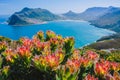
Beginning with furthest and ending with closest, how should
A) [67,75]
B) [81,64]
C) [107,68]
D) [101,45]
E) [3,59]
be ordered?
[101,45] < [3,59] < [81,64] < [107,68] < [67,75]

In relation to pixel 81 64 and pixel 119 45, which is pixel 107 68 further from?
pixel 119 45

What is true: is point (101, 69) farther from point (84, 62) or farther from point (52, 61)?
point (52, 61)

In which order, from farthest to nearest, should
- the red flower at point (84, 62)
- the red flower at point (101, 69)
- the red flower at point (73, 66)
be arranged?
the red flower at point (84, 62), the red flower at point (101, 69), the red flower at point (73, 66)

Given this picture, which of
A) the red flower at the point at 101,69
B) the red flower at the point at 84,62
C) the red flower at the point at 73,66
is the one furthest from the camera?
→ the red flower at the point at 84,62

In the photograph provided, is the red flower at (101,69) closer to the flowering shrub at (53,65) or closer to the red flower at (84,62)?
the flowering shrub at (53,65)

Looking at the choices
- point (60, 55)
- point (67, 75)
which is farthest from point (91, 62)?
point (67, 75)

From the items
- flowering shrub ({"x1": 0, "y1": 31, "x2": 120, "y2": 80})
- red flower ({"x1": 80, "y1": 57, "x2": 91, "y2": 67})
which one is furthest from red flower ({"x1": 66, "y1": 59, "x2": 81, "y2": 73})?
red flower ({"x1": 80, "y1": 57, "x2": 91, "y2": 67})

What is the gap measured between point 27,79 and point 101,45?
106737 millimetres

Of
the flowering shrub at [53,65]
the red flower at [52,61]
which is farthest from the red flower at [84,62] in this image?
the red flower at [52,61]

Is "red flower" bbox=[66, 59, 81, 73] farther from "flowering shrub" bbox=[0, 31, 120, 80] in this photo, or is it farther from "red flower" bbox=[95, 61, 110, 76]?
"red flower" bbox=[95, 61, 110, 76]

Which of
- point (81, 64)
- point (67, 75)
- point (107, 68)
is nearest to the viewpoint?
point (67, 75)

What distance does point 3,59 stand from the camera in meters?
3.68

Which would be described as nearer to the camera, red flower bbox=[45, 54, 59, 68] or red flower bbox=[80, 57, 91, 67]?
red flower bbox=[45, 54, 59, 68]

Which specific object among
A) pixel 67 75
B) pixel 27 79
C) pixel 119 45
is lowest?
→ pixel 119 45
